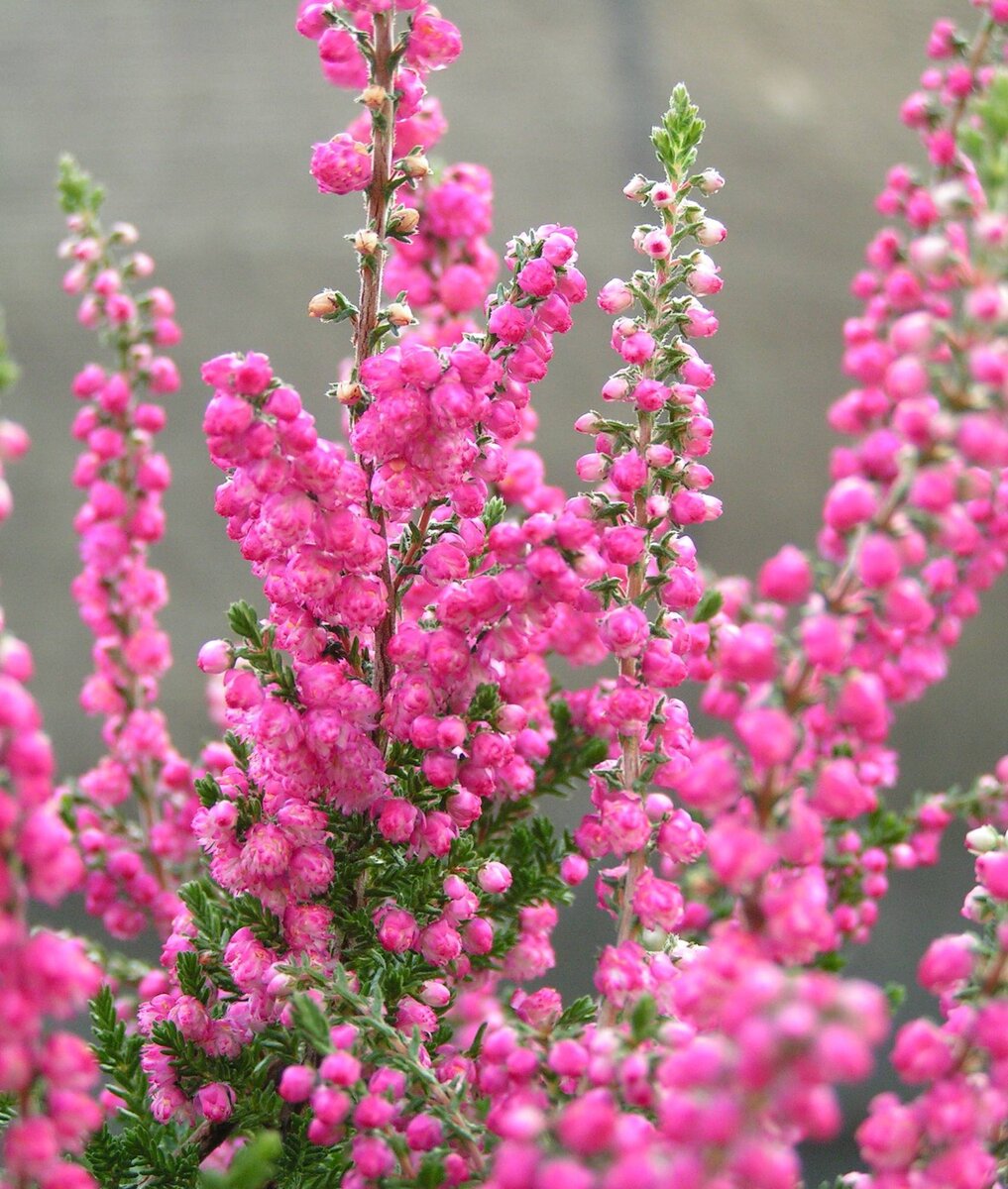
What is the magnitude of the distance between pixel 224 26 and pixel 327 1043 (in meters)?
1.04

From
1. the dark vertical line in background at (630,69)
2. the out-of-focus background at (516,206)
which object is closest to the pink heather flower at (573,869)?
the out-of-focus background at (516,206)

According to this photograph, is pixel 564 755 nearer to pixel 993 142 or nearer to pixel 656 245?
pixel 656 245

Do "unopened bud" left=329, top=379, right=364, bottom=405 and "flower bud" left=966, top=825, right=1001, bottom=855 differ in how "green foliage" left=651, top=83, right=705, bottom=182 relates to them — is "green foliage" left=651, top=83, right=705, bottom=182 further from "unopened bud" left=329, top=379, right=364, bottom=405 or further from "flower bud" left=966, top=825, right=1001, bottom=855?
"flower bud" left=966, top=825, right=1001, bottom=855

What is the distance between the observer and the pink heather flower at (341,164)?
16.0 inches

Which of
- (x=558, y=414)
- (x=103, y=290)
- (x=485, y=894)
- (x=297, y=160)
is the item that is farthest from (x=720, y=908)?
(x=297, y=160)

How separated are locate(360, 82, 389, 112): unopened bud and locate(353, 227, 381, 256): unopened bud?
0.14 feet

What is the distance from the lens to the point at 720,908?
619 millimetres

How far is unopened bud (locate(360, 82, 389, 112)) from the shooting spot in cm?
40

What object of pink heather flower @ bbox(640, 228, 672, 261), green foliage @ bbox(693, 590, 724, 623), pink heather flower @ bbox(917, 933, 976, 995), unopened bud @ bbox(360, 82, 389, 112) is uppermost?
unopened bud @ bbox(360, 82, 389, 112)

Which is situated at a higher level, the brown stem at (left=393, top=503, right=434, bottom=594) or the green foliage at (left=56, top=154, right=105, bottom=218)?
the green foliage at (left=56, top=154, right=105, bottom=218)

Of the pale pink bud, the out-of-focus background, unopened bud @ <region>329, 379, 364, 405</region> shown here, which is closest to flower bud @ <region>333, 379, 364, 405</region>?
unopened bud @ <region>329, 379, 364, 405</region>

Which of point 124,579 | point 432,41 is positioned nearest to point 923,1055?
point 432,41

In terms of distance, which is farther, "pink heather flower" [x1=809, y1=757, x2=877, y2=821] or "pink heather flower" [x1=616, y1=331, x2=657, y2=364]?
"pink heather flower" [x1=616, y1=331, x2=657, y2=364]

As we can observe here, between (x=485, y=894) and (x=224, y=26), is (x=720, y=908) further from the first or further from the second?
(x=224, y=26)
